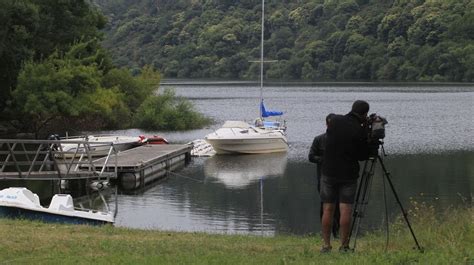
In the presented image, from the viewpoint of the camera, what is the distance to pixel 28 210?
1822 centimetres

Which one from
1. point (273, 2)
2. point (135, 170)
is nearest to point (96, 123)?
point (135, 170)

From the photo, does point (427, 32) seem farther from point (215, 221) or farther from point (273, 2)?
point (215, 221)

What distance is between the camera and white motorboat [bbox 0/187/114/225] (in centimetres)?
1825

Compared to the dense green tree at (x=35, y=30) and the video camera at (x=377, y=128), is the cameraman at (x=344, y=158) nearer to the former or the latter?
the video camera at (x=377, y=128)

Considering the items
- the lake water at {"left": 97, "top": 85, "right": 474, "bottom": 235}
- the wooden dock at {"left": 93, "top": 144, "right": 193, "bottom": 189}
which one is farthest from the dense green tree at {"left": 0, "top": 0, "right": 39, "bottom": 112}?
the lake water at {"left": 97, "top": 85, "right": 474, "bottom": 235}

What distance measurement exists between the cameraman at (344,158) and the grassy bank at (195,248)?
2.12 feet

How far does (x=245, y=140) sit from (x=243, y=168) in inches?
234

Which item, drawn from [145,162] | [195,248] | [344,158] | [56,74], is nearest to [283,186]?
[145,162]

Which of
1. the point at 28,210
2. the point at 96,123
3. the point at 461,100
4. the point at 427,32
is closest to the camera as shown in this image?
the point at 28,210

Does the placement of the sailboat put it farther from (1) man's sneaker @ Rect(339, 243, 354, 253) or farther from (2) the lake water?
(1) man's sneaker @ Rect(339, 243, 354, 253)

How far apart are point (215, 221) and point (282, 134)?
21.8 m

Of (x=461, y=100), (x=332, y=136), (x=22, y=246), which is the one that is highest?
(x=332, y=136)

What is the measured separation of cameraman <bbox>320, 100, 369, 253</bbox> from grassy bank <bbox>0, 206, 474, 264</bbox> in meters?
0.65

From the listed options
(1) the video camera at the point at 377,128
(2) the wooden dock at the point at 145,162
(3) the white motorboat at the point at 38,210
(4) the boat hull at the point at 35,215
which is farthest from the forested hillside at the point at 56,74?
(1) the video camera at the point at 377,128
